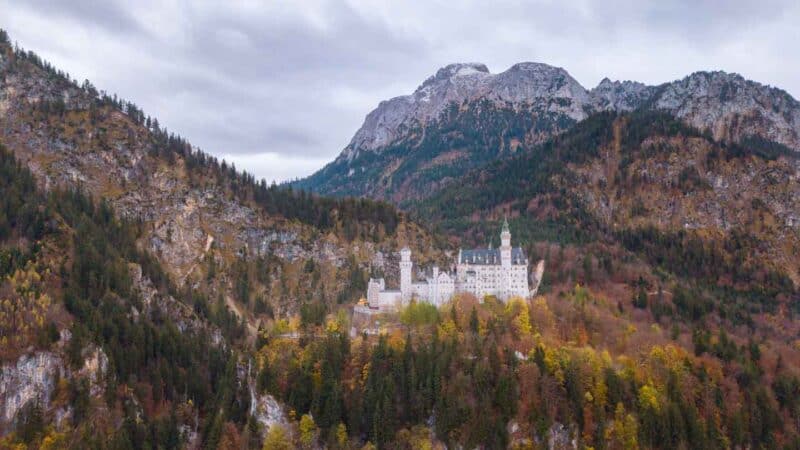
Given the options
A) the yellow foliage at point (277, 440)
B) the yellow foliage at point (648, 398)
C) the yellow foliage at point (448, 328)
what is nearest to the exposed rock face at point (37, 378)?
the yellow foliage at point (277, 440)

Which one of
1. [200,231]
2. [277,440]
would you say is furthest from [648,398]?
[200,231]

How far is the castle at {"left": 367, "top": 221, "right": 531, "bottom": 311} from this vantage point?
143750mm

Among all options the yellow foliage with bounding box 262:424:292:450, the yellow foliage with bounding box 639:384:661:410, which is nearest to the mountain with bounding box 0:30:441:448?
the yellow foliage with bounding box 262:424:292:450

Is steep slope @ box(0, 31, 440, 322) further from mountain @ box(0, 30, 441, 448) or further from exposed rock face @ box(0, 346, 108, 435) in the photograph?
exposed rock face @ box(0, 346, 108, 435)

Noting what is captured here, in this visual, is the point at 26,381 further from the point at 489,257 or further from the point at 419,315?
the point at 489,257

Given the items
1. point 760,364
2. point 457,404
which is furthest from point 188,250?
point 760,364

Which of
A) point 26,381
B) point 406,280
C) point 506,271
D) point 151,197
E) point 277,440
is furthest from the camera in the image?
point 151,197

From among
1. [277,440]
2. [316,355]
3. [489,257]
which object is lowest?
[277,440]

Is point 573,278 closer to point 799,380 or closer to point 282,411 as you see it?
point 799,380

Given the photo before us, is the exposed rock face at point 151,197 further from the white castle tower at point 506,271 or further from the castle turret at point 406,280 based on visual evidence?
the white castle tower at point 506,271

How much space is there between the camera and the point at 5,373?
120 m

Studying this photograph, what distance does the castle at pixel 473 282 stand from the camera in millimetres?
143750

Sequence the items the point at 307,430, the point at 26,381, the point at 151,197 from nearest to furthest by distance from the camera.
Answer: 1. the point at 307,430
2. the point at 26,381
3. the point at 151,197

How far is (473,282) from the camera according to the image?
5714 inches
